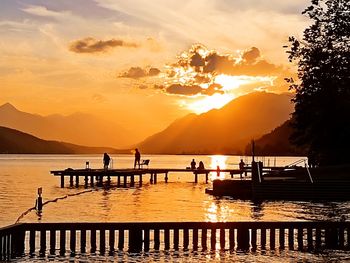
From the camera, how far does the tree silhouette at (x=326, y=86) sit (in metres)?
64.3

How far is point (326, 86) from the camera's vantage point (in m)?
67.2

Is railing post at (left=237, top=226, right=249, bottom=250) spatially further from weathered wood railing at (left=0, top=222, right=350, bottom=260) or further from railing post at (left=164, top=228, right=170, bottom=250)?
railing post at (left=164, top=228, right=170, bottom=250)

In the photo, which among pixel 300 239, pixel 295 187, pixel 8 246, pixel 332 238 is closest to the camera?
pixel 8 246

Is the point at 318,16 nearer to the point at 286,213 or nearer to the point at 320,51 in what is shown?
the point at 320,51

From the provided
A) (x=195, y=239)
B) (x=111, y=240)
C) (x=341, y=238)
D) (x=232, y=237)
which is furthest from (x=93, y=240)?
(x=341, y=238)

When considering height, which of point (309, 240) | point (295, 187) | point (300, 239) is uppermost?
point (295, 187)

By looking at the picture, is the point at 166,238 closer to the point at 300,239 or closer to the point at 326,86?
the point at 300,239

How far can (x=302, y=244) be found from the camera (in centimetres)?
3164

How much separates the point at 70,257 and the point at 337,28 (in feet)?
142

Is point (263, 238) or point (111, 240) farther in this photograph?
point (263, 238)

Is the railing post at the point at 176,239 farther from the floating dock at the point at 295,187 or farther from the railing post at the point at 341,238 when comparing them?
the floating dock at the point at 295,187

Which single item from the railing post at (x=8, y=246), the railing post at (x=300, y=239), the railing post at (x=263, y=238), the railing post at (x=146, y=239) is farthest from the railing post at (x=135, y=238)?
the railing post at (x=300, y=239)

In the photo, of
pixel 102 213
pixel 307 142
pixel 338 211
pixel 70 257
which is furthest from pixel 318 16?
pixel 70 257

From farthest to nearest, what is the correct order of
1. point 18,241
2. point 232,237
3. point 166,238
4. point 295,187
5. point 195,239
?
point 295,187 → point 232,237 → point 195,239 → point 166,238 → point 18,241
